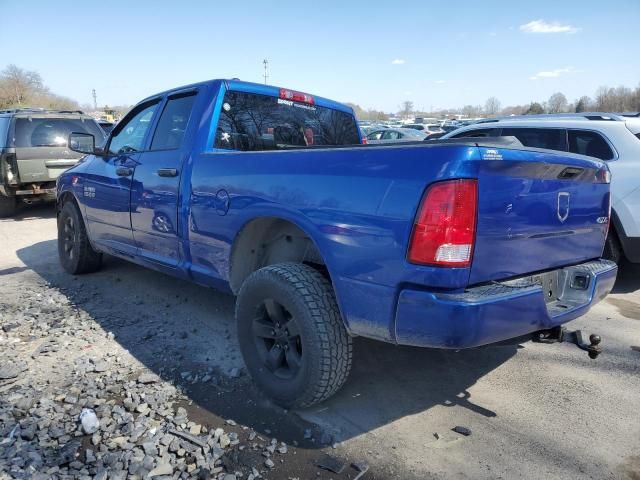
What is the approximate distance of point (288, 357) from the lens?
9.27ft

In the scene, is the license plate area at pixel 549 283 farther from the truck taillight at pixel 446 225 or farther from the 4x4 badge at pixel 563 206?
the truck taillight at pixel 446 225

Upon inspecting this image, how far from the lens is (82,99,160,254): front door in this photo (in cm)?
423

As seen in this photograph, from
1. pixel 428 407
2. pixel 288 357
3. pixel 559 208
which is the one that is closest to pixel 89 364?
pixel 288 357

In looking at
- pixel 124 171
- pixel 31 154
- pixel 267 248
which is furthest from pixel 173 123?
pixel 31 154

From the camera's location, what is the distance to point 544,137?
18.5 feet

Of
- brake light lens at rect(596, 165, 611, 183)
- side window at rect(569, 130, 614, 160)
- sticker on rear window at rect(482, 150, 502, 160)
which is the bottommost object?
brake light lens at rect(596, 165, 611, 183)

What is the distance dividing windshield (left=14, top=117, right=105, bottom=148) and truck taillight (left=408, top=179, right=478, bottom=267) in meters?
7.92

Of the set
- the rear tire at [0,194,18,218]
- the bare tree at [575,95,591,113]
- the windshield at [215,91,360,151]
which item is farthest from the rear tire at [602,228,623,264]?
the bare tree at [575,95,591,113]

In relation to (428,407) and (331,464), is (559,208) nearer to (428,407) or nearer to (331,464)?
(428,407)

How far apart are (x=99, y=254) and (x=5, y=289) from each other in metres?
0.95

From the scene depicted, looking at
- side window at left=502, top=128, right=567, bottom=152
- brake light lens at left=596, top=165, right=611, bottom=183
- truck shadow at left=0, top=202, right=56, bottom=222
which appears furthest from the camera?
truck shadow at left=0, top=202, right=56, bottom=222

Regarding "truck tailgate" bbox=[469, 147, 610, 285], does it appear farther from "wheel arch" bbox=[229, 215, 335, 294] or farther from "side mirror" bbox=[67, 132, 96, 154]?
"side mirror" bbox=[67, 132, 96, 154]

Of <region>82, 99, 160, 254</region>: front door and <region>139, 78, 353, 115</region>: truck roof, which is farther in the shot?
<region>82, 99, 160, 254</region>: front door

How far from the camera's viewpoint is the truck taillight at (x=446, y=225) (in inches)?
82.6
